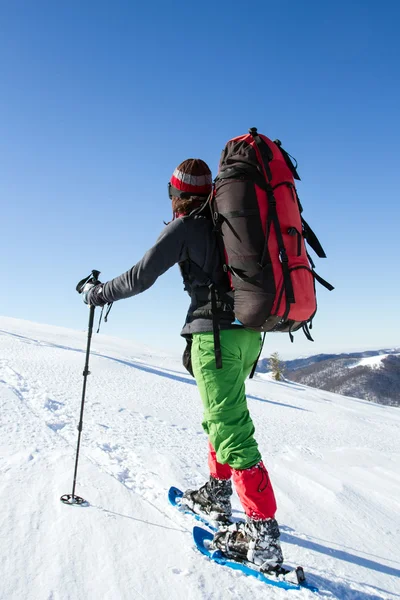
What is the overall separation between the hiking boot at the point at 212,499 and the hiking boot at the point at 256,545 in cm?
47

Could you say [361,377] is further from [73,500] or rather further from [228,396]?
[73,500]

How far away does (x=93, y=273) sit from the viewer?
340 centimetres

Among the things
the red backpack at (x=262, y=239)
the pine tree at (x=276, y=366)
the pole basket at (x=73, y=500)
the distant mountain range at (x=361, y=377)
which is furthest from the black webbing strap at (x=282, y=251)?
the distant mountain range at (x=361, y=377)

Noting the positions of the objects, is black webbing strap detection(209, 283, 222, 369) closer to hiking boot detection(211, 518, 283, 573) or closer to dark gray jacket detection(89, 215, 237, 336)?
dark gray jacket detection(89, 215, 237, 336)

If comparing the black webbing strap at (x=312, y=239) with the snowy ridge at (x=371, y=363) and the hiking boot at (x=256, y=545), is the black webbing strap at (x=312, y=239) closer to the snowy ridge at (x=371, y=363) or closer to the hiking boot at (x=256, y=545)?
the hiking boot at (x=256, y=545)

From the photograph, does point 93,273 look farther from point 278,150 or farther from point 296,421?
point 296,421

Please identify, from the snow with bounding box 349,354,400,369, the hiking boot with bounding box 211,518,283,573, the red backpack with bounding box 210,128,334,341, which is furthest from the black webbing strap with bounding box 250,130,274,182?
the snow with bounding box 349,354,400,369

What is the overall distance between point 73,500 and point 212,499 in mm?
1057

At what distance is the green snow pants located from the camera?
2.56 meters

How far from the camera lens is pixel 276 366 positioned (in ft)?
149

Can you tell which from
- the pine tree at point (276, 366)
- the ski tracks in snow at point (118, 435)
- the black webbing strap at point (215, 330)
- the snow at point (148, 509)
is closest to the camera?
the snow at point (148, 509)

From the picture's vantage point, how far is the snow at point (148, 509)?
2043mm

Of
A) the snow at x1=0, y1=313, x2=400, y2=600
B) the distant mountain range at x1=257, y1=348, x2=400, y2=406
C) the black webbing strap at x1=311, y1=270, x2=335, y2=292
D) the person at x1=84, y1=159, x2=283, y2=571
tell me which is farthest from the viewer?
the distant mountain range at x1=257, y1=348, x2=400, y2=406

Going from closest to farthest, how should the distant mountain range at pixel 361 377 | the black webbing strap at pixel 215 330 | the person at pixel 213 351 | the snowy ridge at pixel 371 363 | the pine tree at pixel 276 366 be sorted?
the person at pixel 213 351
the black webbing strap at pixel 215 330
the pine tree at pixel 276 366
the distant mountain range at pixel 361 377
the snowy ridge at pixel 371 363
